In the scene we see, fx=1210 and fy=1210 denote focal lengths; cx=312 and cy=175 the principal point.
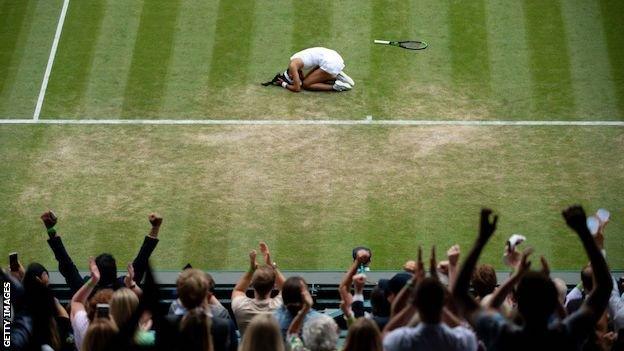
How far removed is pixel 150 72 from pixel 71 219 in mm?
3730

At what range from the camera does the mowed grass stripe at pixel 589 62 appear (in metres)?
17.9

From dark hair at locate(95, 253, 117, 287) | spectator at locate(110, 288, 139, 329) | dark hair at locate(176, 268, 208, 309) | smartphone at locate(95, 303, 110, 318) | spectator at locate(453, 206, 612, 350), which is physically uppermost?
spectator at locate(453, 206, 612, 350)

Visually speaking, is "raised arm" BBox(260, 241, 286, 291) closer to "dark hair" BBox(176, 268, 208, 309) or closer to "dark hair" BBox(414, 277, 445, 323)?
"dark hair" BBox(176, 268, 208, 309)

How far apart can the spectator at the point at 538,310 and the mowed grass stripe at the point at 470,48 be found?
10.6 meters

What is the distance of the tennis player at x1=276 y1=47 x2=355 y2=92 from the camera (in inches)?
717

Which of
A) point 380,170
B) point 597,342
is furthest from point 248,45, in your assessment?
point 597,342

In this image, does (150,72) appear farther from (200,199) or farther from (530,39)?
(530,39)

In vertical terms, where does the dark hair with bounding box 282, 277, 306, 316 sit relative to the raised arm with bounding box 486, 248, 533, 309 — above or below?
below

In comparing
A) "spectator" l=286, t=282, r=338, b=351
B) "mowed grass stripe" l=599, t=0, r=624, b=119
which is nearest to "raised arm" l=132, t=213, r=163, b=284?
"spectator" l=286, t=282, r=338, b=351

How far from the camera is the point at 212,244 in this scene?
15367 mm

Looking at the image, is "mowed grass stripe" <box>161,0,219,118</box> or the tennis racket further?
the tennis racket

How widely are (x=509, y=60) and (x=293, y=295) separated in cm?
1041

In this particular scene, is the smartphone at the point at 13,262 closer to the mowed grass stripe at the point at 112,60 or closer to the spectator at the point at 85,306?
the spectator at the point at 85,306

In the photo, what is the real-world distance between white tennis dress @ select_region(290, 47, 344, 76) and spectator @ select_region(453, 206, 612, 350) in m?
10.7
